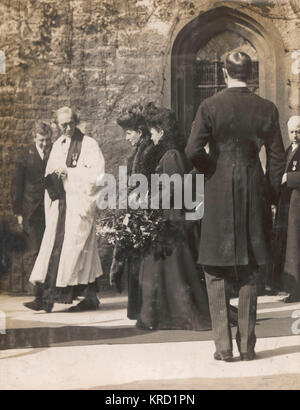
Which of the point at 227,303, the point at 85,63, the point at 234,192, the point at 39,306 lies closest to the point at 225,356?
the point at 227,303

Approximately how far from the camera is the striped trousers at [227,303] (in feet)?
19.7

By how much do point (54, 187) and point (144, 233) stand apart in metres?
0.82

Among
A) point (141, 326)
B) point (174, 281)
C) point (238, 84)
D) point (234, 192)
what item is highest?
point (238, 84)

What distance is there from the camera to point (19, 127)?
6.48m

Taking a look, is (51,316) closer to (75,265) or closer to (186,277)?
(75,265)

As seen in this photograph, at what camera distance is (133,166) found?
6.46 metres

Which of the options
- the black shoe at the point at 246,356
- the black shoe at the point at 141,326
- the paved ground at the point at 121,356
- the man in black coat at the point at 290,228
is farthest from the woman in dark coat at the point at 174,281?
the man in black coat at the point at 290,228

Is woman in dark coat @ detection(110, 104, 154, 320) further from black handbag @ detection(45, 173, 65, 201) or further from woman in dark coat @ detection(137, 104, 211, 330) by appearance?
black handbag @ detection(45, 173, 65, 201)

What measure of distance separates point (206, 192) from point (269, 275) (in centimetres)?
90

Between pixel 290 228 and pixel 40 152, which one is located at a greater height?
pixel 40 152

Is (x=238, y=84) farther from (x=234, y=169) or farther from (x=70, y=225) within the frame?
(x=70, y=225)

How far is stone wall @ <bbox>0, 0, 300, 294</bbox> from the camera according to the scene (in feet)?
21.2

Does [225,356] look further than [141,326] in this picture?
No
